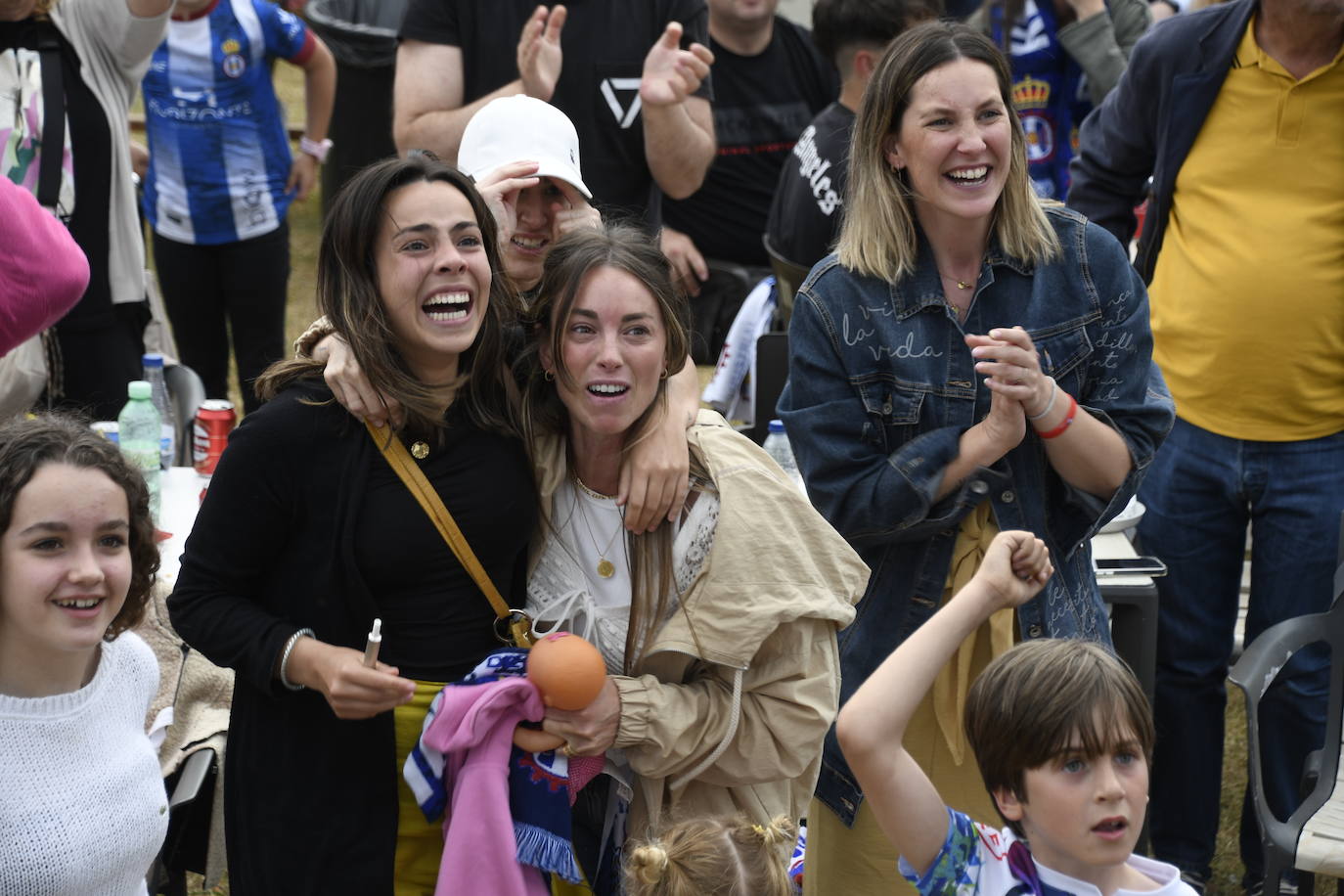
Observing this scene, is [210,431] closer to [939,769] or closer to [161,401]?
[161,401]

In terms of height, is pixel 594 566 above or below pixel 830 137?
below

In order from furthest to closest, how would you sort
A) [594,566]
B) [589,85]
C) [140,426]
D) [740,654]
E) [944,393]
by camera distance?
[589,85] < [140,426] < [944,393] < [594,566] < [740,654]

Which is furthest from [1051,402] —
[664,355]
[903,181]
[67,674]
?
[67,674]

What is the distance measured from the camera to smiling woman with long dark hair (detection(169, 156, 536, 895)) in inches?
90.7

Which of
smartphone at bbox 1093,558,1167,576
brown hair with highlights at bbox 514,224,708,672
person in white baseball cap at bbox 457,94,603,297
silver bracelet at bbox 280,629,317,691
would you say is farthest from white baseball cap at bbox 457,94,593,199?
smartphone at bbox 1093,558,1167,576

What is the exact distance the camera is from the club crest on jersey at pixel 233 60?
5.78m

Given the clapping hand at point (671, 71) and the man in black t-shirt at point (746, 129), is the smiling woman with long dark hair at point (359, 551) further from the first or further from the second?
the man in black t-shirt at point (746, 129)

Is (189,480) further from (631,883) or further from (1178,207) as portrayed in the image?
(1178,207)

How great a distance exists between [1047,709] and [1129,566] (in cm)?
153

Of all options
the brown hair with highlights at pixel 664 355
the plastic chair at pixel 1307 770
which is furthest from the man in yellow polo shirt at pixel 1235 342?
the brown hair with highlights at pixel 664 355

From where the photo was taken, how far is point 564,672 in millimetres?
2281

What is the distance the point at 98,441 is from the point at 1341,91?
275cm

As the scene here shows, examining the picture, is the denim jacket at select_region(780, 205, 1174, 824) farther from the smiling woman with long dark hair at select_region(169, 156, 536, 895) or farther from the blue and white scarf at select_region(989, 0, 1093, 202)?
the blue and white scarf at select_region(989, 0, 1093, 202)

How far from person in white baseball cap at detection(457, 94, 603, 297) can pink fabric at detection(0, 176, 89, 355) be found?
2.41ft
